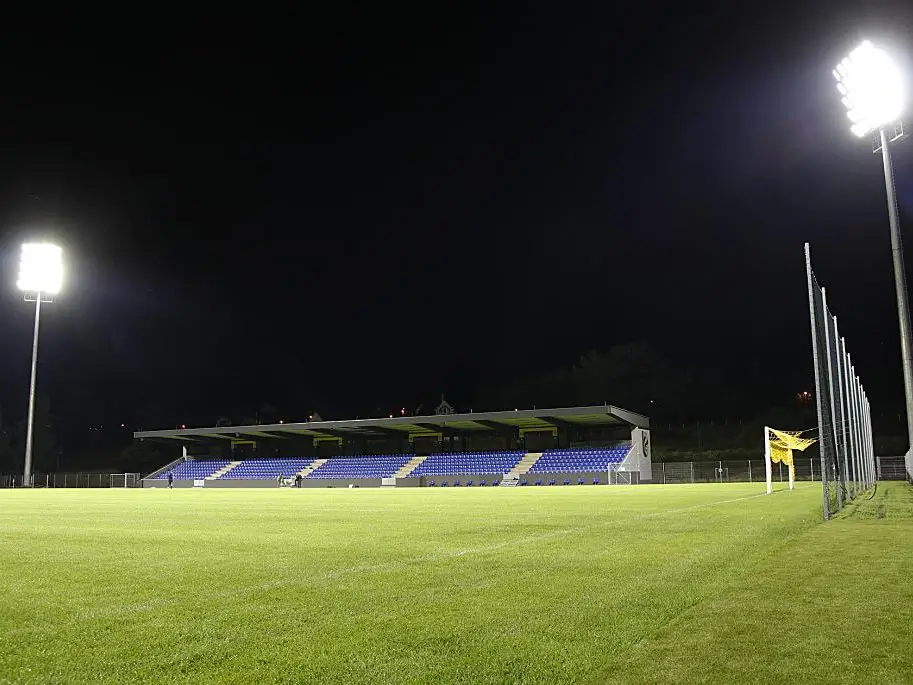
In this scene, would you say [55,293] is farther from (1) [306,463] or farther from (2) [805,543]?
(2) [805,543]

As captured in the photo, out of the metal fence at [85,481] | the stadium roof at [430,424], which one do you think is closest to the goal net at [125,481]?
the metal fence at [85,481]

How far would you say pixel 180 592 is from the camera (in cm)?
566

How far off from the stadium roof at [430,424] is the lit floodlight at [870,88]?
34127 mm

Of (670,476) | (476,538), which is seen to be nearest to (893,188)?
(476,538)

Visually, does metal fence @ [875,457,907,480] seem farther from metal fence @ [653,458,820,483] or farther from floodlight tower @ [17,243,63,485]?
floodlight tower @ [17,243,63,485]

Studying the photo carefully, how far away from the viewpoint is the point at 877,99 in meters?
20.9

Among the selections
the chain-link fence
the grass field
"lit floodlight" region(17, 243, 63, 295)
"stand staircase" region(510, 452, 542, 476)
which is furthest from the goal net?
the grass field

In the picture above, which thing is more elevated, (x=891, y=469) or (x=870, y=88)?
(x=870, y=88)

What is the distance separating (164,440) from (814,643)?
79.4 m

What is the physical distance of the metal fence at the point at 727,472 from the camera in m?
52.8

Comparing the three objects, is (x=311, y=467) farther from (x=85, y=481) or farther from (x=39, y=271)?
(x=39, y=271)

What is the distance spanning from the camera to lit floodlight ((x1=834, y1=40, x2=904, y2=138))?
67.4 feet

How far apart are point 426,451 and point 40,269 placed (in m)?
35.8

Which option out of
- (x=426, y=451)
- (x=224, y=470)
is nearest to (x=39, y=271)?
(x=224, y=470)
